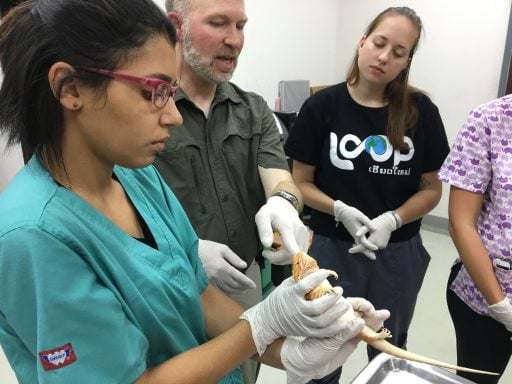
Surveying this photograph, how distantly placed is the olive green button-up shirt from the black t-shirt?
0.27 m

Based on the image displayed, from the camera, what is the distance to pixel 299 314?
0.84 meters

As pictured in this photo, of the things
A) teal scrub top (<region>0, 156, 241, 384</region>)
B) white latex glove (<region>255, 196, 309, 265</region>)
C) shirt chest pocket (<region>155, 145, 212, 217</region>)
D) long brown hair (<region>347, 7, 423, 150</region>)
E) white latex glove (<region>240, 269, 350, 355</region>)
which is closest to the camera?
teal scrub top (<region>0, 156, 241, 384</region>)

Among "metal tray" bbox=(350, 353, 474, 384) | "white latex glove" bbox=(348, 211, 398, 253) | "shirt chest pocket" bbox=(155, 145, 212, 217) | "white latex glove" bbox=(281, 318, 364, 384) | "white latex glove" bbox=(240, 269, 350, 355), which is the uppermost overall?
"shirt chest pocket" bbox=(155, 145, 212, 217)

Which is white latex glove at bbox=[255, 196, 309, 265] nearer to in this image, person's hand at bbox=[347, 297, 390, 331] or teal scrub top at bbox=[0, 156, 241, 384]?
person's hand at bbox=[347, 297, 390, 331]

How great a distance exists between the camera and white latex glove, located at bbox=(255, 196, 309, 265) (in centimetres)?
116

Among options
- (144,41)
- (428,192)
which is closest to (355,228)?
(428,192)

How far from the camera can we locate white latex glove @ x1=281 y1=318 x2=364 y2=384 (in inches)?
34.9

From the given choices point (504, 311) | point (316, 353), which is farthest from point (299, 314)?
point (504, 311)

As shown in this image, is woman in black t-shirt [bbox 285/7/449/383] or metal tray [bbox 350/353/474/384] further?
woman in black t-shirt [bbox 285/7/449/383]

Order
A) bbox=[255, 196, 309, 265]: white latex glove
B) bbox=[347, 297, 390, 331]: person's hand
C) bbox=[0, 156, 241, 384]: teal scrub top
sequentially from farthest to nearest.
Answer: bbox=[255, 196, 309, 265]: white latex glove < bbox=[347, 297, 390, 331]: person's hand < bbox=[0, 156, 241, 384]: teal scrub top

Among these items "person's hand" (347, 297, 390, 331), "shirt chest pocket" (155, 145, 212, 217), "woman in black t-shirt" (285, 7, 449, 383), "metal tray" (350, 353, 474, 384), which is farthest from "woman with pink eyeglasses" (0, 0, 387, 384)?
"woman in black t-shirt" (285, 7, 449, 383)

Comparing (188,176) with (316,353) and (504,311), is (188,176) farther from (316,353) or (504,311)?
(504,311)

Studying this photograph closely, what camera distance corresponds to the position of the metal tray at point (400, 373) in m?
1.01

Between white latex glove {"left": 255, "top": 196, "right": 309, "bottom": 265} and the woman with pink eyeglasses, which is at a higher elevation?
the woman with pink eyeglasses
